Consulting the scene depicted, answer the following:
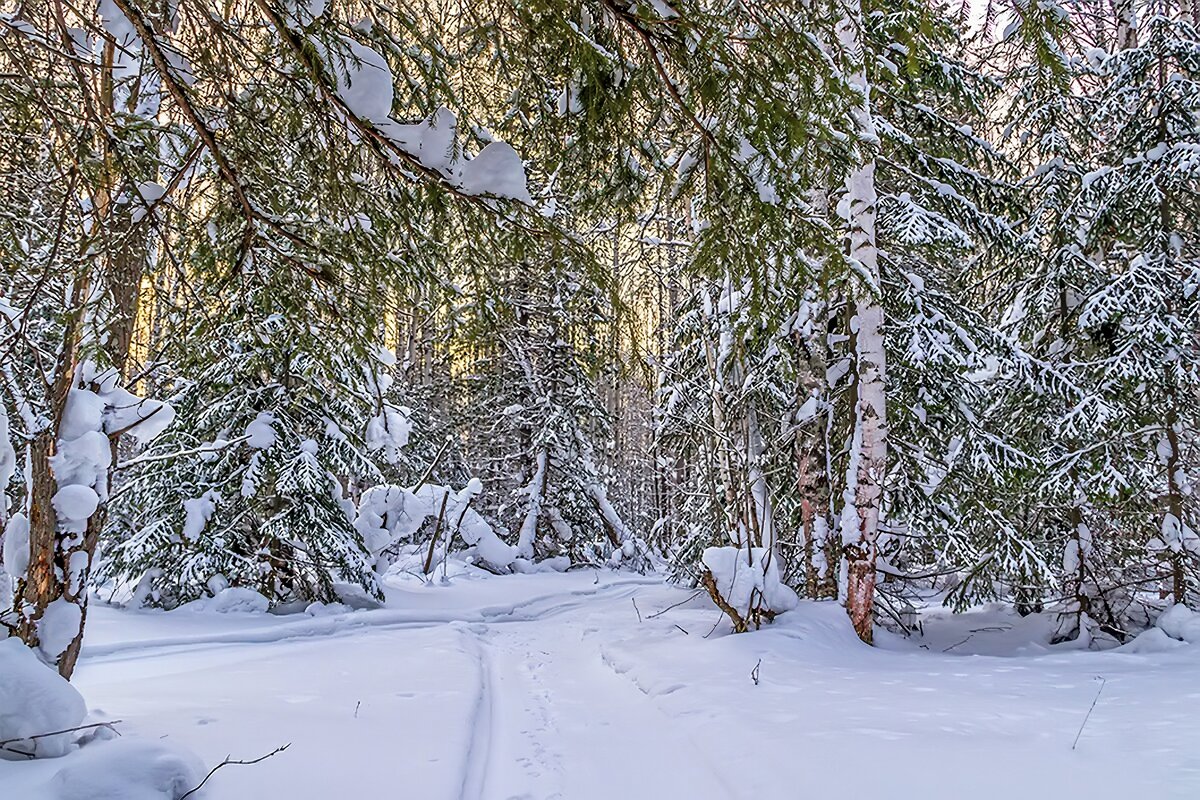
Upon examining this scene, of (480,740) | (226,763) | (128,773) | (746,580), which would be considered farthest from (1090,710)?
(128,773)

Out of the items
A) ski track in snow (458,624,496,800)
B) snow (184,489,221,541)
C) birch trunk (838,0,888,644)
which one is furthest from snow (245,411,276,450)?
birch trunk (838,0,888,644)

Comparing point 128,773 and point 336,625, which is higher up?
point 128,773

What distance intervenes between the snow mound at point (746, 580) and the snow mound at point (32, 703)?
5002 mm

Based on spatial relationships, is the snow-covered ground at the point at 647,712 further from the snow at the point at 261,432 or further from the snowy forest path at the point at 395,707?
the snow at the point at 261,432

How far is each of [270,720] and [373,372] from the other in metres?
2.35

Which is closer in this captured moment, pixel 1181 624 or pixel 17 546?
pixel 17 546

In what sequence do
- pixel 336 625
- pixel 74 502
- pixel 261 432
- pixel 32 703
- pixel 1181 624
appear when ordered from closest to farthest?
pixel 32 703, pixel 74 502, pixel 1181 624, pixel 336 625, pixel 261 432

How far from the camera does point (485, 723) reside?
447cm

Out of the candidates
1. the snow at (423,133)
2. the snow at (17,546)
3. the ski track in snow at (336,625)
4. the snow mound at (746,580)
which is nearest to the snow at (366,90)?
the snow at (423,133)

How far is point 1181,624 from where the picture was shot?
6.58 meters

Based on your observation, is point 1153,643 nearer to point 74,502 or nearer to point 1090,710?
point 1090,710

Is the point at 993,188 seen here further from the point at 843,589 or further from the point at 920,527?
the point at 843,589

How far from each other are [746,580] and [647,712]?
2.27 m

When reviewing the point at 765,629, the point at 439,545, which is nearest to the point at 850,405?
the point at 765,629
